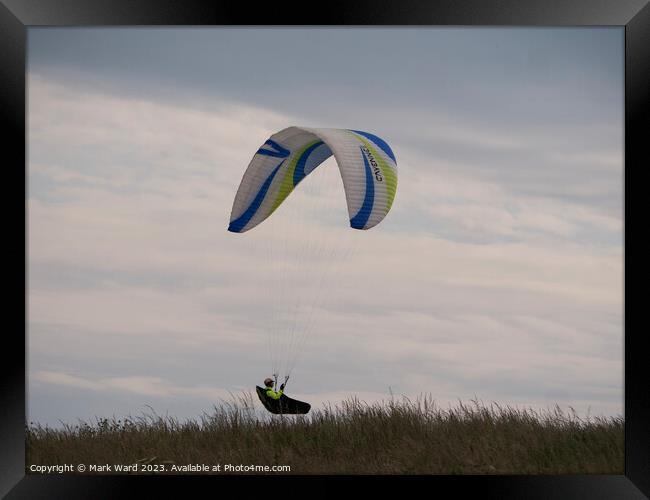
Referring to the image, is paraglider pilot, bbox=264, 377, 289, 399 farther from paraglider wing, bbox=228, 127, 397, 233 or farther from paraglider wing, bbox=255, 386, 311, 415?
paraglider wing, bbox=228, 127, 397, 233

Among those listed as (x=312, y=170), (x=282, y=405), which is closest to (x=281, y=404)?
(x=282, y=405)

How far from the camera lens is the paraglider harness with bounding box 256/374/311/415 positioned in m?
10.6

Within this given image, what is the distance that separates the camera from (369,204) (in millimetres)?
9906

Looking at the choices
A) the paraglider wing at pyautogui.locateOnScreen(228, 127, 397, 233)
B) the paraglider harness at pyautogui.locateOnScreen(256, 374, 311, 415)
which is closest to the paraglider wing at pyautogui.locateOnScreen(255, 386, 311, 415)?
the paraglider harness at pyautogui.locateOnScreen(256, 374, 311, 415)

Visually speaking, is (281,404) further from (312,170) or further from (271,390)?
(312,170)

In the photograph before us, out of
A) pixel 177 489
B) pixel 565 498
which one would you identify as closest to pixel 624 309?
pixel 565 498

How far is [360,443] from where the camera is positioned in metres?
10.6

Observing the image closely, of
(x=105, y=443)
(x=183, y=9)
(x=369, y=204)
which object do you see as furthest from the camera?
(x=105, y=443)

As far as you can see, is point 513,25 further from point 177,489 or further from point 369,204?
point 177,489

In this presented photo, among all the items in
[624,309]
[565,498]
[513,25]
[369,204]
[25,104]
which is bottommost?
Answer: [565,498]

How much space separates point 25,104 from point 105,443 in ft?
13.0

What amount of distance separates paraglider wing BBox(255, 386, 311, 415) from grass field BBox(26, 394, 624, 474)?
12 cm

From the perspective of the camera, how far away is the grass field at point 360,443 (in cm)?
1031

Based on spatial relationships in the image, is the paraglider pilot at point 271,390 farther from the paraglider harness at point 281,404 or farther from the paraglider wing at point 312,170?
the paraglider wing at point 312,170
